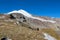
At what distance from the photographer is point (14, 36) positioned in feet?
104

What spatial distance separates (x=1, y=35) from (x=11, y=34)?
180 centimetres

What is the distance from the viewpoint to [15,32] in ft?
111

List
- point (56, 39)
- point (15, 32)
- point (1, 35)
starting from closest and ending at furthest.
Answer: point (1, 35)
point (15, 32)
point (56, 39)

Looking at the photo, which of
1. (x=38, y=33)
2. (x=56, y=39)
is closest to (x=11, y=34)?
(x=38, y=33)

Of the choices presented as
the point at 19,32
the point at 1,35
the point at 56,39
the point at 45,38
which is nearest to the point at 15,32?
the point at 19,32

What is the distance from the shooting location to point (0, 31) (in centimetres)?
3331

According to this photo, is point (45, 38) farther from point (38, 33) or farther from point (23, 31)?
point (23, 31)

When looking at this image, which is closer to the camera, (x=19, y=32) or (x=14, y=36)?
(x=14, y=36)

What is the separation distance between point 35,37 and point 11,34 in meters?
4.08

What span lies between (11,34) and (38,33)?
552 centimetres

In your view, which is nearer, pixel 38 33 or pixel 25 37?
pixel 25 37

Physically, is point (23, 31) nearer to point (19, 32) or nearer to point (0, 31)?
point (19, 32)

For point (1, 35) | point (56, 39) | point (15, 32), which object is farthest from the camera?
point (56, 39)

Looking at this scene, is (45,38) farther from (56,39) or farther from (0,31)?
(0,31)
